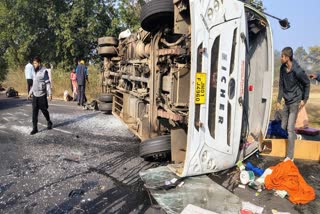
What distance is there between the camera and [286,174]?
12.6 ft

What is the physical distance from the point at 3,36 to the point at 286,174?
21337 mm

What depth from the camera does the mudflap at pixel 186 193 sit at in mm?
3289

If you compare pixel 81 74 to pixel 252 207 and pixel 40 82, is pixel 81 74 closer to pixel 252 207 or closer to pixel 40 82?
pixel 40 82

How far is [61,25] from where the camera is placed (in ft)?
61.1

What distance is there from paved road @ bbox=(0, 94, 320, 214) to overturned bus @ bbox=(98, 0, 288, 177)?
0.46 meters

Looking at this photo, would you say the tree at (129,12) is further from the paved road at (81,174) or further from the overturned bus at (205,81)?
the overturned bus at (205,81)

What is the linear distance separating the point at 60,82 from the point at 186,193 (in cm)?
1464

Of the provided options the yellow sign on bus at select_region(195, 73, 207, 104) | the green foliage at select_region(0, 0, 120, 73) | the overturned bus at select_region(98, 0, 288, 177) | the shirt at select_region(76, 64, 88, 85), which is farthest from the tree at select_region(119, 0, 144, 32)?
the yellow sign on bus at select_region(195, 73, 207, 104)

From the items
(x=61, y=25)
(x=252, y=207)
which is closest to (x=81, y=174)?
(x=252, y=207)

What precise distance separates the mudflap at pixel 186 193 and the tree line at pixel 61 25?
14213 millimetres

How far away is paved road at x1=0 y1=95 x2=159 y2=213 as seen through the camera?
11.5 feet

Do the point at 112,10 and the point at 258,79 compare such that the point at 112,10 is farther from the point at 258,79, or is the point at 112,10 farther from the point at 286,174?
the point at 286,174

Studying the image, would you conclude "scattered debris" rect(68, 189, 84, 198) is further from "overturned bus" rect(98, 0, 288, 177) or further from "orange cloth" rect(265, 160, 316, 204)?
"orange cloth" rect(265, 160, 316, 204)

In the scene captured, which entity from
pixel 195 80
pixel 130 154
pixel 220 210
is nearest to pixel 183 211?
pixel 220 210
